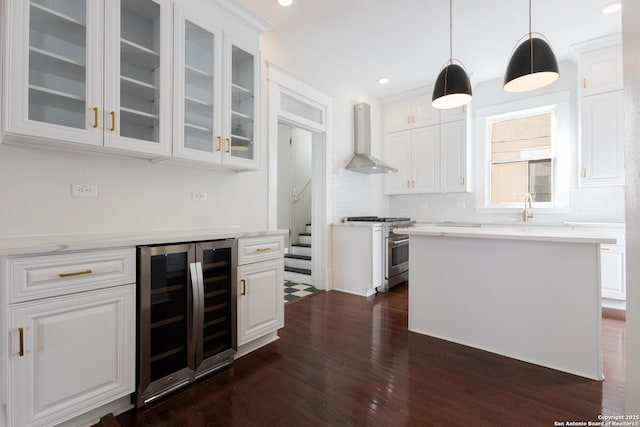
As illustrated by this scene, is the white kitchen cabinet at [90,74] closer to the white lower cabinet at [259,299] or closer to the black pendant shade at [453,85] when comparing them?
the white lower cabinet at [259,299]

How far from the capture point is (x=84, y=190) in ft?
6.28

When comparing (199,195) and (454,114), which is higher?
(454,114)

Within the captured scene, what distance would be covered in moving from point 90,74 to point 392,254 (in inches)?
146

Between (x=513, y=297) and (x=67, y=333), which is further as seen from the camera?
(x=513, y=297)

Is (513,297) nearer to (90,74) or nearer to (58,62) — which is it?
(90,74)

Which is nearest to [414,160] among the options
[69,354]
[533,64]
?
[533,64]

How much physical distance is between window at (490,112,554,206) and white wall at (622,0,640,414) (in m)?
4.39

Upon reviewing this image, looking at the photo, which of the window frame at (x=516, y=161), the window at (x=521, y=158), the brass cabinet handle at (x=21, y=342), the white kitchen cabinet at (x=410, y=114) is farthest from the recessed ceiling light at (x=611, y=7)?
the brass cabinet handle at (x=21, y=342)

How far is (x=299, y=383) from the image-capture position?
1.91 meters

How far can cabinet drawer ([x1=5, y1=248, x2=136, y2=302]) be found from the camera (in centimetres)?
127

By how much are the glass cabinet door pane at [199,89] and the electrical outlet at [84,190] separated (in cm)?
65

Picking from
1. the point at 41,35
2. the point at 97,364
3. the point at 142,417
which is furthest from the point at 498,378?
the point at 41,35

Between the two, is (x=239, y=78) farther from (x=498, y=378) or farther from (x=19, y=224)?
(x=498, y=378)

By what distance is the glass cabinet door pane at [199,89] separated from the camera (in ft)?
7.01
